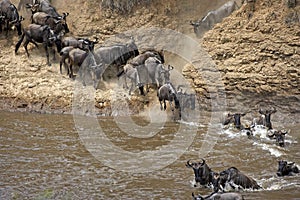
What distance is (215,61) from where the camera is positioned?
54.0ft

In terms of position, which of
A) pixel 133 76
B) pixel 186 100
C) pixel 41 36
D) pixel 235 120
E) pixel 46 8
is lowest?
pixel 235 120

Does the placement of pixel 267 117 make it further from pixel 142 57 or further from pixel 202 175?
pixel 202 175

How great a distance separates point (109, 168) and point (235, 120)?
4633 millimetres

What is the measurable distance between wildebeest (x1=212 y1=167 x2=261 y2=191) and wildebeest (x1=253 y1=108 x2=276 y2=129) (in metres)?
4.61

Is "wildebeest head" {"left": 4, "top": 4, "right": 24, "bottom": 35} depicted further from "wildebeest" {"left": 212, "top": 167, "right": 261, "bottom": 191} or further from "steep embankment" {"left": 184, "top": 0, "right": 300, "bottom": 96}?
"wildebeest" {"left": 212, "top": 167, "right": 261, "bottom": 191}

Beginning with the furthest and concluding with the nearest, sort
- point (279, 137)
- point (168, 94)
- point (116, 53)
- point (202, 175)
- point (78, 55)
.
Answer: point (116, 53), point (78, 55), point (168, 94), point (279, 137), point (202, 175)

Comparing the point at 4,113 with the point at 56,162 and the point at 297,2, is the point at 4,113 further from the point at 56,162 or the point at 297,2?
the point at 297,2

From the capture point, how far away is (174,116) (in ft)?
51.3

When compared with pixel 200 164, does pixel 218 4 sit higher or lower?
higher

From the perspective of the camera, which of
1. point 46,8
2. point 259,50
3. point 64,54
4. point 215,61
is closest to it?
point 259,50

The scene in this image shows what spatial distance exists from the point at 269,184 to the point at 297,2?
25.7 feet

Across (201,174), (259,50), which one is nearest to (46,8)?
(259,50)

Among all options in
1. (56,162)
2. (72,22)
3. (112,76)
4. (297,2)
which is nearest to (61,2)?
(72,22)

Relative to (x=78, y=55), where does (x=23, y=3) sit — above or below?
above
